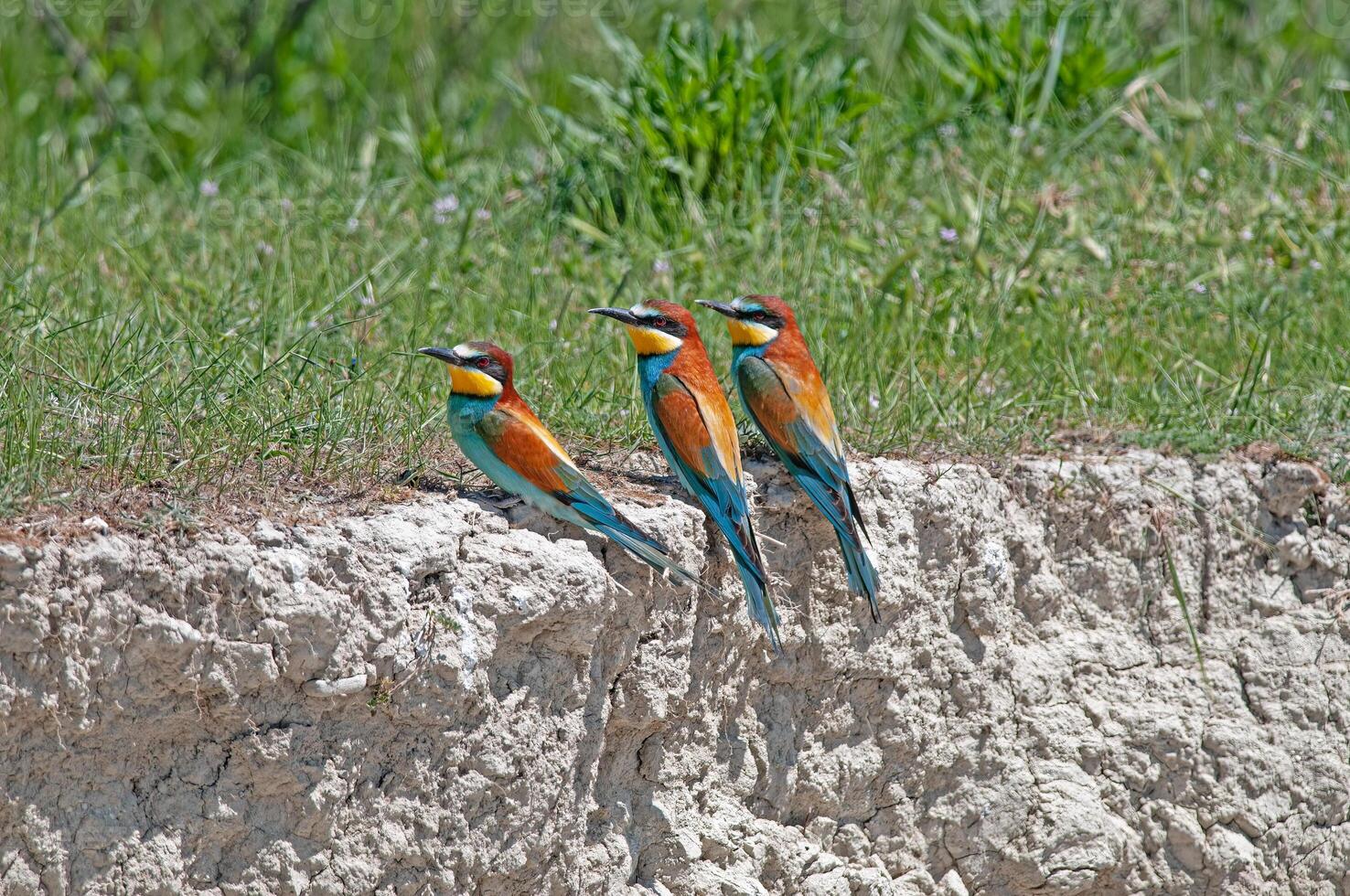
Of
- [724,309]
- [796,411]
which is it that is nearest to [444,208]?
[724,309]

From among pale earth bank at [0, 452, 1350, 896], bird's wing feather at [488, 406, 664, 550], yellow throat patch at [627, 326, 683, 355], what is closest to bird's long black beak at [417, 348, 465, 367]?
bird's wing feather at [488, 406, 664, 550]

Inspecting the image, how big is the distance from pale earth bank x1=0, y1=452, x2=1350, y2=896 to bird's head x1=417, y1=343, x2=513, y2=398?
23 centimetres

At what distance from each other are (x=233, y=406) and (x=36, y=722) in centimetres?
86

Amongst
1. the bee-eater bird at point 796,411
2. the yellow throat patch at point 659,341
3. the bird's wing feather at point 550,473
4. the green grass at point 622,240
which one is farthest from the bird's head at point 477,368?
the bee-eater bird at point 796,411

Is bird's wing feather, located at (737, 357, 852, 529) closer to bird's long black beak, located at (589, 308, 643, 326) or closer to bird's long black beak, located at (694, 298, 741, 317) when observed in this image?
bird's long black beak, located at (694, 298, 741, 317)

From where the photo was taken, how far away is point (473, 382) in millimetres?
2969

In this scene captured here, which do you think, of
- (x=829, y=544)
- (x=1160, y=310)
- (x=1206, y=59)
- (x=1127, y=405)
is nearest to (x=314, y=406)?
(x=829, y=544)

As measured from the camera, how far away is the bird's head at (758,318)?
11.0ft

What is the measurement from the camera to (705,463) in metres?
3.01

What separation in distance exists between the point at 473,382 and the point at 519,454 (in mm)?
192

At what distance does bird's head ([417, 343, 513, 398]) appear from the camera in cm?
296

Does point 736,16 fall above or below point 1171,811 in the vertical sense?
above

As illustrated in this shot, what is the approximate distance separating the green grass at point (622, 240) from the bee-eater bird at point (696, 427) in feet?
1.12

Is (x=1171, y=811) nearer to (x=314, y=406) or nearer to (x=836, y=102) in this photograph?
(x=314, y=406)
